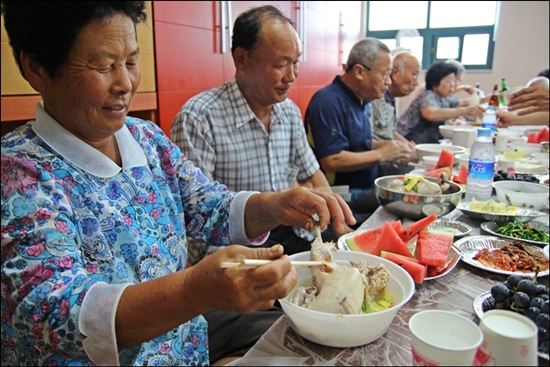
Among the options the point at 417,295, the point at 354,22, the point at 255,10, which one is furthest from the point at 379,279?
the point at 354,22

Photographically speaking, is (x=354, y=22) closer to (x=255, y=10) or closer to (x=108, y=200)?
(x=255, y=10)

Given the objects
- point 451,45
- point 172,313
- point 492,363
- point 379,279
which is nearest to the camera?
point 492,363

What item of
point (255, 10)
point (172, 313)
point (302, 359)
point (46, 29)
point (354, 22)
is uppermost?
point (354, 22)

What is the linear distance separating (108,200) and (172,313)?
0.35 m

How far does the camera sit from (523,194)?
1.69 metres

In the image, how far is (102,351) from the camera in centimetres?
78

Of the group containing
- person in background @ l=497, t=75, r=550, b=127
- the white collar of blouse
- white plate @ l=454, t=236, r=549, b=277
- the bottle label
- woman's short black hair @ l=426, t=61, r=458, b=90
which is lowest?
white plate @ l=454, t=236, r=549, b=277

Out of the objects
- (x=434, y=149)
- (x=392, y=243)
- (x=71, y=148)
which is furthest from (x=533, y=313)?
(x=434, y=149)

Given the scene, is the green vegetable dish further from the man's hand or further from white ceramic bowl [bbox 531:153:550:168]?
the man's hand

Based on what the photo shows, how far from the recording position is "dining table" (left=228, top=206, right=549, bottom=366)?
836mm

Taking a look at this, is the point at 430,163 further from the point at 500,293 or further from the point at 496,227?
the point at 500,293

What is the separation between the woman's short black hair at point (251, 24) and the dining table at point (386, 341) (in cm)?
136

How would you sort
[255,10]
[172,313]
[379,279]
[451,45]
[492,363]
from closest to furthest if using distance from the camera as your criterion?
[492,363]
[172,313]
[379,279]
[255,10]
[451,45]

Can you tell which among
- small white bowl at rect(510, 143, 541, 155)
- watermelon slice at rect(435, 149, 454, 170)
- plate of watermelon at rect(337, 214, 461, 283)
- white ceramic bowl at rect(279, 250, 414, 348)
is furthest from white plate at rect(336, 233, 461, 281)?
small white bowl at rect(510, 143, 541, 155)
